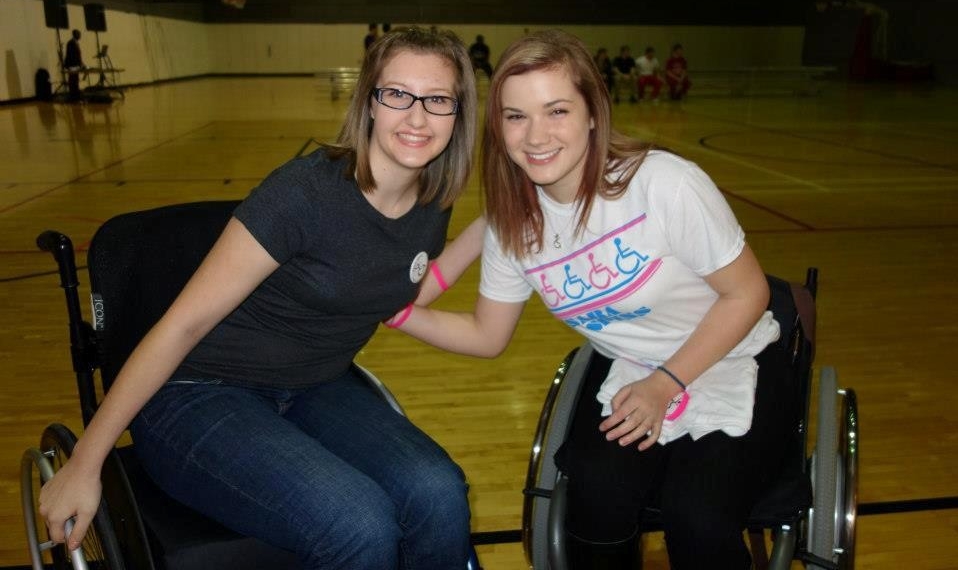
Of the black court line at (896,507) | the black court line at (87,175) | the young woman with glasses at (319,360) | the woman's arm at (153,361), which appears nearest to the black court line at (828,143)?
the black court line at (87,175)

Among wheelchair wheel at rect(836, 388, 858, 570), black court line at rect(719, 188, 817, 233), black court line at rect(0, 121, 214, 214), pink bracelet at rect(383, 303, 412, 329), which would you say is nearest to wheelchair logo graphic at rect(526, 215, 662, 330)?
pink bracelet at rect(383, 303, 412, 329)

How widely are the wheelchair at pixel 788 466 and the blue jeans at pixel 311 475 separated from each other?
160mm

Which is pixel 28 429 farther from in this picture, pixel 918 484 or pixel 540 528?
pixel 918 484

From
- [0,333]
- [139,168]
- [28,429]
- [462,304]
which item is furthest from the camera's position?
[139,168]

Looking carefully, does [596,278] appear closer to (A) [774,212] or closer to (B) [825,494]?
(B) [825,494]

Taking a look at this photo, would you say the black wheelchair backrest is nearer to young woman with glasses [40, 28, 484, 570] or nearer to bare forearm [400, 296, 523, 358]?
young woman with glasses [40, 28, 484, 570]

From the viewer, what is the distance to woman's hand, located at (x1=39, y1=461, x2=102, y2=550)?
3.70 ft

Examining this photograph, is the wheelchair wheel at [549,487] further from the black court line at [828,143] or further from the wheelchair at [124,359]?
the black court line at [828,143]

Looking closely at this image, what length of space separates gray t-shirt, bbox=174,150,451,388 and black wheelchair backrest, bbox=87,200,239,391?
0.11m

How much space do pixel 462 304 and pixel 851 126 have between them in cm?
845

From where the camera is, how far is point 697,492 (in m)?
A: 1.23

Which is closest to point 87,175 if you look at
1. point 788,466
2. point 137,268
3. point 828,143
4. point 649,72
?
point 137,268

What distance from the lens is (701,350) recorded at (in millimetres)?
1333

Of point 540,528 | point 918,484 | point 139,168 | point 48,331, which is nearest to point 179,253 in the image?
point 540,528
